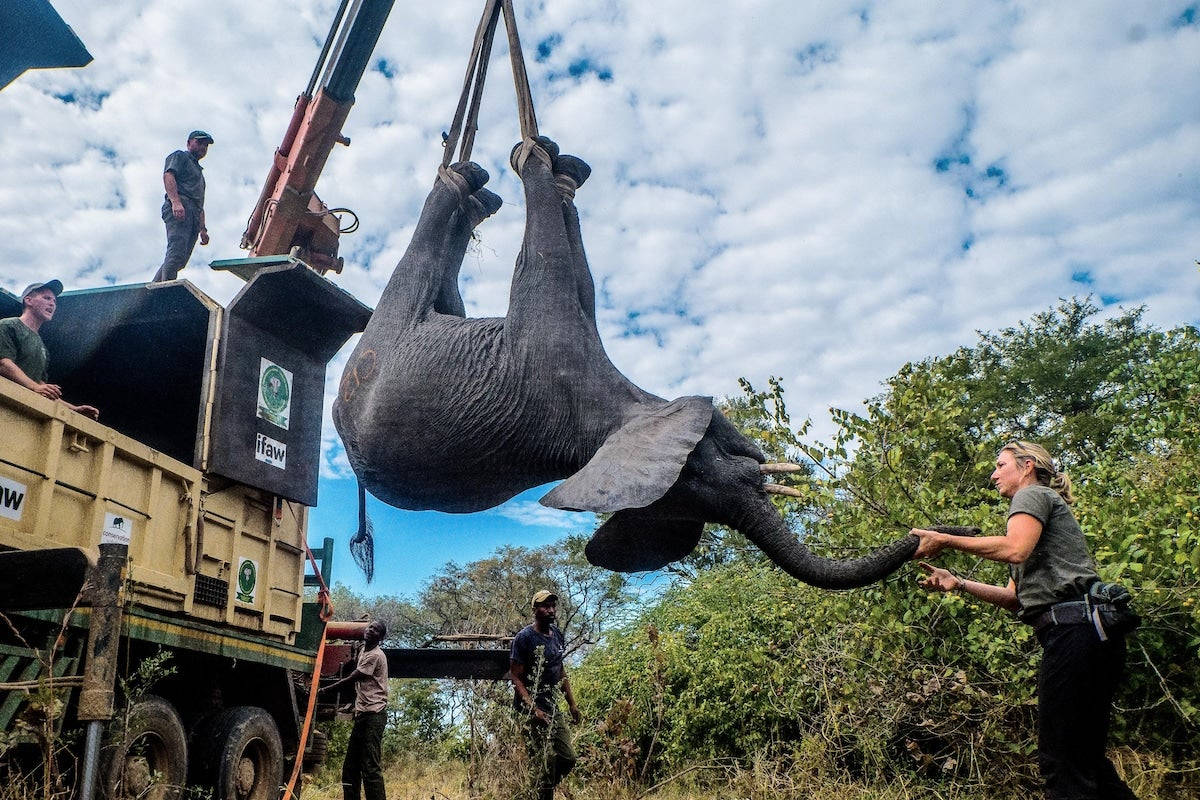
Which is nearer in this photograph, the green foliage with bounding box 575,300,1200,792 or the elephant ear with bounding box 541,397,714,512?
the elephant ear with bounding box 541,397,714,512

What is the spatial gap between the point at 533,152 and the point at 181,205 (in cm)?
681

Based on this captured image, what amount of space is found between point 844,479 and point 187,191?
23.0 ft

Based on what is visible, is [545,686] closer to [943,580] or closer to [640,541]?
[943,580]

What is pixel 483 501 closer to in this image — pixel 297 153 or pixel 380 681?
pixel 380 681

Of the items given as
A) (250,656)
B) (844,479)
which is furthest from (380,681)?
(844,479)

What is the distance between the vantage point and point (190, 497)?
7457 mm

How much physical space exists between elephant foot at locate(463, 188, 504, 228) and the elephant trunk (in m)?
1.77

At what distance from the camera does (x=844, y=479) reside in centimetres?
671

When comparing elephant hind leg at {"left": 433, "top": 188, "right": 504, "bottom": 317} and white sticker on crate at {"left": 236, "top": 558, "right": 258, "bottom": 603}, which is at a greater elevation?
elephant hind leg at {"left": 433, "top": 188, "right": 504, "bottom": 317}

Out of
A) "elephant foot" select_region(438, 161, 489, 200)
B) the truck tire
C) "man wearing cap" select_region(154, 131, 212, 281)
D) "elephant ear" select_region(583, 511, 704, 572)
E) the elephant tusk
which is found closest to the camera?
the elephant tusk

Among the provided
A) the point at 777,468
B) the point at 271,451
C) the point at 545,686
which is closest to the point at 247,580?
the point at 271,451

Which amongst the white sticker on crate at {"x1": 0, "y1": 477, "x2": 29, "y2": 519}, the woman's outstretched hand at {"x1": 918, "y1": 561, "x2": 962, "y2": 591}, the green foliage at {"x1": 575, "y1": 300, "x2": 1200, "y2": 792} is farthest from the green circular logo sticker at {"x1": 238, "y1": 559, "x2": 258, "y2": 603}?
the woman's outstretched hand at {"x1": 918, "y1": 561, "x2": 962, "y2": 591}

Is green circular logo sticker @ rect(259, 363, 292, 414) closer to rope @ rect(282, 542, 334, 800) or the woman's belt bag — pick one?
rope @ rect(282, 542, 334, 800)

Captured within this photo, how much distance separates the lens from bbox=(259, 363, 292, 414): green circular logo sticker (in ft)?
27.2
